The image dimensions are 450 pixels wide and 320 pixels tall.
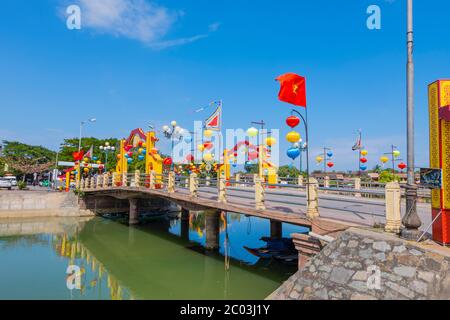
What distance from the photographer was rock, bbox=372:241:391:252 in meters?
5.86

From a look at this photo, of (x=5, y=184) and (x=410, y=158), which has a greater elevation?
(x=410, y=158)

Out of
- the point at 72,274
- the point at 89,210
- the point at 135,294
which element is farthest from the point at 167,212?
the point at 135,294

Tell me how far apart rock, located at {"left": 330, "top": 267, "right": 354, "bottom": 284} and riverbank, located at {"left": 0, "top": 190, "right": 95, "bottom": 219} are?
30.1 meters

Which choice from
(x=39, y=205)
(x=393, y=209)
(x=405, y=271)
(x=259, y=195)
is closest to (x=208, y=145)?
(x=259, y=195)

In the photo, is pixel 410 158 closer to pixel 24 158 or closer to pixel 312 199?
pixel 312 199

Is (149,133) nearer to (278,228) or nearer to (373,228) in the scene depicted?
(278,228)

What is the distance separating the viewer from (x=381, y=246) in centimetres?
595

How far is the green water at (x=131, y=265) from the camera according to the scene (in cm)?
1113

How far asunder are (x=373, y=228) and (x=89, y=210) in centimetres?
3083

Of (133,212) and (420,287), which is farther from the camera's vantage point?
(133,212)

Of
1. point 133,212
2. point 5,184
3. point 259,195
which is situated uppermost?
point 259,195

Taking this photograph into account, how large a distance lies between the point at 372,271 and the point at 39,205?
3228 centimetres

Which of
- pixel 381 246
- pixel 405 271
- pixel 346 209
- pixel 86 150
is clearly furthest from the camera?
pixel 86 150

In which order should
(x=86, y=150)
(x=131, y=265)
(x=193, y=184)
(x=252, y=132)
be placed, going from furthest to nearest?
(x=86, y=150), (x=252, y=132), (x=131, y=265), (x=193, y=184)
